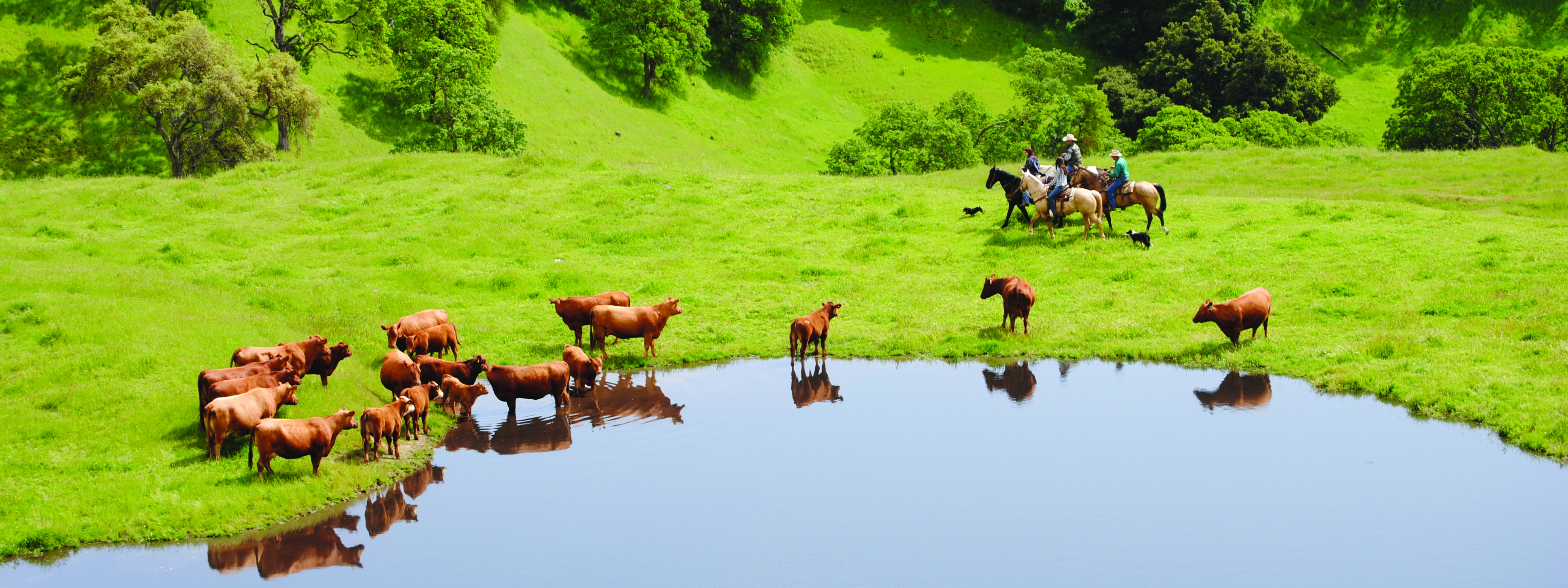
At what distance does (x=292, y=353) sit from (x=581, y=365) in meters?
4.87

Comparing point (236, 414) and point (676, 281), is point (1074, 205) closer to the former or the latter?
point (676, 281)

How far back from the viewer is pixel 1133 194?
31969 millimetres

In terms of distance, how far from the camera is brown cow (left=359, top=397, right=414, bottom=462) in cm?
1566

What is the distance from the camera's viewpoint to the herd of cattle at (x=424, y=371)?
49.2 ft

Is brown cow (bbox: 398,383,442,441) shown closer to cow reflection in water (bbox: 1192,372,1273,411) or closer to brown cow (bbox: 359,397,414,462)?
brown cow (bbox: 359,397,414,462)

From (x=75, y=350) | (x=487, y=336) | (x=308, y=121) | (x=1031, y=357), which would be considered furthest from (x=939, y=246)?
(x=308, y=121)

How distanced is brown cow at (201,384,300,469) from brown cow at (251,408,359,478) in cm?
19

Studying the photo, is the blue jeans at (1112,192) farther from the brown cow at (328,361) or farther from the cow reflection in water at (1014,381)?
the brown cow at (328,361)

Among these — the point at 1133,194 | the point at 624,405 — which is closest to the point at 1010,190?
the point at 1133,194

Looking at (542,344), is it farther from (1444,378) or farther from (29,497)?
(1444,378)

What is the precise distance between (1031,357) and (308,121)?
41.7 metres

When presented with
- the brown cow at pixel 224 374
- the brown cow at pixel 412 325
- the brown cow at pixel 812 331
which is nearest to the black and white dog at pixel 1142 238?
the brown cow at pixel 812 331

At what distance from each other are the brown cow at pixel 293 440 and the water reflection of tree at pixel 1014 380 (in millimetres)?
11363

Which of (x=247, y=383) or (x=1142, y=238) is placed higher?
(x=1142, y=238)
